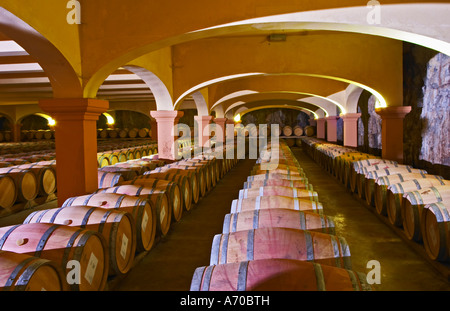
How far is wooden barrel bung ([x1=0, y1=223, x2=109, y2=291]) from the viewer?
264cm

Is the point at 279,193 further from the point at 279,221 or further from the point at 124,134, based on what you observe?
the point at 124,134

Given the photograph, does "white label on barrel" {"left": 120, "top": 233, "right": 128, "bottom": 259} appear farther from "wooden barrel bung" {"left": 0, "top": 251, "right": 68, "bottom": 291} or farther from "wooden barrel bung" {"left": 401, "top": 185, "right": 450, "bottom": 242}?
"wooden barrel bung" {"left": 401, "top": 185, "right": 450, "bottom": 242}

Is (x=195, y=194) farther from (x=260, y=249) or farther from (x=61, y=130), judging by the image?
(x=260, y=249)

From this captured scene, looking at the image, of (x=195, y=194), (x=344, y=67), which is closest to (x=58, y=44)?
(x=195, y=194)

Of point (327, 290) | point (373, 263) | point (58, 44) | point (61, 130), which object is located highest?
point (58, 44)

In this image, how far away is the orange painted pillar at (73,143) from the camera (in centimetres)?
526

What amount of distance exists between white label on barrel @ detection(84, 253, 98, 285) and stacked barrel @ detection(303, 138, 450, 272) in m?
3.26

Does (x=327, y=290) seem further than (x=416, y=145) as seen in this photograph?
No

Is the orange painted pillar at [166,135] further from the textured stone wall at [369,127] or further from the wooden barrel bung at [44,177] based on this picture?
the textured stone wall at [369,127]

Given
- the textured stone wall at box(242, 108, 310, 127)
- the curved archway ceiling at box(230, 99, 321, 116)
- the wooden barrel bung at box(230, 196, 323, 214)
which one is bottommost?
the wooden barrel bung at box(230, 196, 323, 214)

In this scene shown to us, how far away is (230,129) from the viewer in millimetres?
24531

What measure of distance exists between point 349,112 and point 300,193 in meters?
10.6

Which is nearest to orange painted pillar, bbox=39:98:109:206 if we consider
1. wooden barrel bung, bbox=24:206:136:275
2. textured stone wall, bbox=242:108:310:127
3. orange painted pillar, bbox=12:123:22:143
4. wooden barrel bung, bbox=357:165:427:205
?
wooden barrel bung, bbox=24:206:136:275

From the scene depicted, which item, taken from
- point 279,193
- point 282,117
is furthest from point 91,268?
point 282,117
